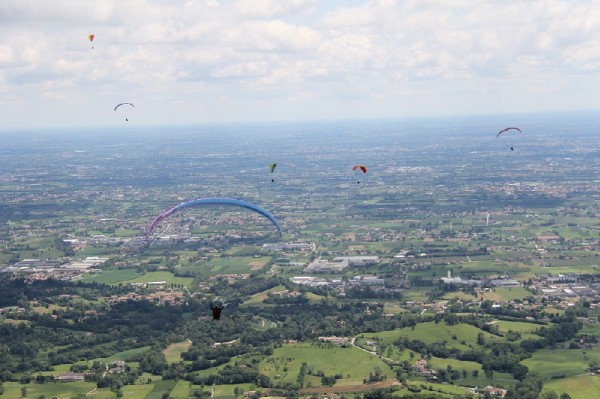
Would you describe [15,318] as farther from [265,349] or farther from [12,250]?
[12,250]

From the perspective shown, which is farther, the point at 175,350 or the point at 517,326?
the point at 517,326

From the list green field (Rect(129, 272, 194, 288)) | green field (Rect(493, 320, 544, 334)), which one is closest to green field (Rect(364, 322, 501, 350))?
green field (Rect(493, 320, 544, 334))

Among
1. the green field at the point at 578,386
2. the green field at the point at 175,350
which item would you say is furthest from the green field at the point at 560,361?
the green field at the point at 175,350

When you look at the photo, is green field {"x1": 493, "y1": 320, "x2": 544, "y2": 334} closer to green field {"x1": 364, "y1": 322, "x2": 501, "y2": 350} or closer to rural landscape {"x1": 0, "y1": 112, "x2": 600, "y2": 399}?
rural landscape {"x1": 0, "y1": 112, "x2": 600, "y2": 399}

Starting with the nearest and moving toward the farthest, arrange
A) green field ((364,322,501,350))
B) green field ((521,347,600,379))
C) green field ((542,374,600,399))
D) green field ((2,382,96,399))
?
green field ((542,374,600,399))
green field ((2,382,96,399))
green field ((521,347,600,379))
green field ((364,322,501,350))

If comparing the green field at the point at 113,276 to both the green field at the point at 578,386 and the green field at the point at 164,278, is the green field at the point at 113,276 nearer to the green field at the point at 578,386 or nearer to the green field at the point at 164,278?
the green field at the point at 164,278

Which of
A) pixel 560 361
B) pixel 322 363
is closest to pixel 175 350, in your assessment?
pixel 322 363

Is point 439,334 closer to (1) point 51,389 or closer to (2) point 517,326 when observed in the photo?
(2) point 517,326

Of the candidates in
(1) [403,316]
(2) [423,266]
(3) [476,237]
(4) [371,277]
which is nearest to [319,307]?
(1) [403,316]
